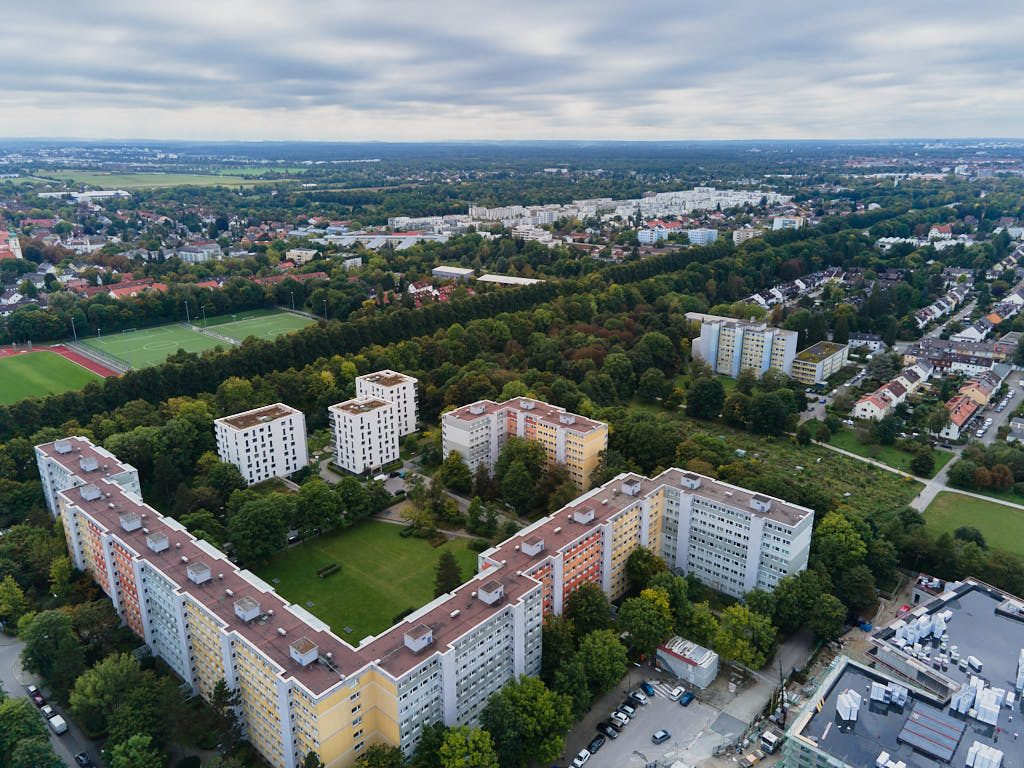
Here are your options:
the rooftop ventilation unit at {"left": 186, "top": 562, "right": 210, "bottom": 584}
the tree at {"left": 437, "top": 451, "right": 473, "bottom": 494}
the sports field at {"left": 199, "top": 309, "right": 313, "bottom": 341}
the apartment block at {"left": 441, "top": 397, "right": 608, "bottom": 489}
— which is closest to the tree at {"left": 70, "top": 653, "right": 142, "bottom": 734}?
the rooftop ventilation unit at {"left": 186, "top": 562, "right": 210, "bottom": 584}

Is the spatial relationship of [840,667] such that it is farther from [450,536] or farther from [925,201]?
[925,201]

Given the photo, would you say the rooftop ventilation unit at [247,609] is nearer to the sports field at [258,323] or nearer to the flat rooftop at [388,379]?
the flat rooftop at [388,379]

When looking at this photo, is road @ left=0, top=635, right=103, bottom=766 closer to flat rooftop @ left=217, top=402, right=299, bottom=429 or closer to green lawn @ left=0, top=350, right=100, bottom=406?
flat rooftop @ left=217, top=402, right=299, bottom=429

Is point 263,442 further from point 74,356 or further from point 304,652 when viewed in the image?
point 74,356

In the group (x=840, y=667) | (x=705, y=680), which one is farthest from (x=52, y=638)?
(x=840, y=667)

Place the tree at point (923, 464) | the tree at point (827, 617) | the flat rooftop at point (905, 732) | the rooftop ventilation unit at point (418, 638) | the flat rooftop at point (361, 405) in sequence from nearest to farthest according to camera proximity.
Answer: the flat rooftop at point (905, 732)
the rooftop ventilation unit at point (418, 638)
the tree at point (827, 617)
the flat rooftop at point (361, 405)
the tree at point (923, 464)

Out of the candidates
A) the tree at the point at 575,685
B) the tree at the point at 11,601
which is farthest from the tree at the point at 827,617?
the tree at the point at 11,601
